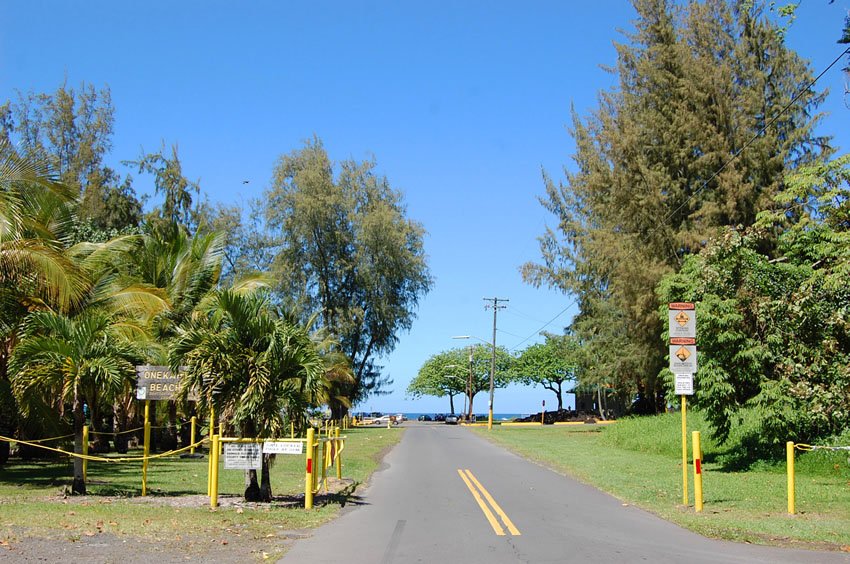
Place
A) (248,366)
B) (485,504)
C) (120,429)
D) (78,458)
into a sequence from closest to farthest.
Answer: (248,366) → (485,504) → (78,458) → (120,429)

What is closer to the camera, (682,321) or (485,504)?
(485,504)

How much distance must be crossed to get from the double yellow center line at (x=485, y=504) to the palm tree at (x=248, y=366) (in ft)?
12.2

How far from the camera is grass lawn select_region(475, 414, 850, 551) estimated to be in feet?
38.7

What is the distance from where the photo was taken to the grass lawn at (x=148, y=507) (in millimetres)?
10906

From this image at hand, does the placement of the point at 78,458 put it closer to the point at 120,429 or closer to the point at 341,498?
the point at 341,498

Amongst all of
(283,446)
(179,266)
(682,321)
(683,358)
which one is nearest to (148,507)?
(283,446)

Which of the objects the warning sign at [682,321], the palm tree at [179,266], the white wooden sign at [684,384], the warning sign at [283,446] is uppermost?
the palm tree at [179,266]

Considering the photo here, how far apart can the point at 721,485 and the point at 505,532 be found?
9.05 metres

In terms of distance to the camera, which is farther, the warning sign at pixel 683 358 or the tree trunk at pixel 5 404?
the tree trunk at pixel 5 404

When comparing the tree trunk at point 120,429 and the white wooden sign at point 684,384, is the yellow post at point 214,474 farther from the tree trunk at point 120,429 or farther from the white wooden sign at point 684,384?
the tree trunk at point 120,429

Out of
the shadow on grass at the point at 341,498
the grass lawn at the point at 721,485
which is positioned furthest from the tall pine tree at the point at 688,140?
the shadow on grass at the point at 341,498

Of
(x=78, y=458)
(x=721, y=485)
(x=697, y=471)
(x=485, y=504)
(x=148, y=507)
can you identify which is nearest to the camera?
(x=148, y=507)

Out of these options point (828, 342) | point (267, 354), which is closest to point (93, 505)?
point (267, 354)

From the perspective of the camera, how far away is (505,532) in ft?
37.5
